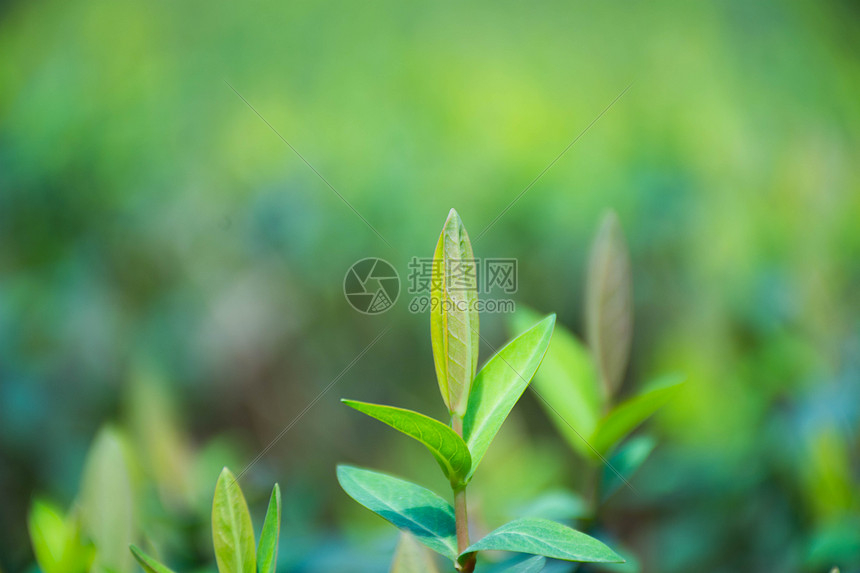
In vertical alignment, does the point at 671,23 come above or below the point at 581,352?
above

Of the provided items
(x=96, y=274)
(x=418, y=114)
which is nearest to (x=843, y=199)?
(x=418, y=114)

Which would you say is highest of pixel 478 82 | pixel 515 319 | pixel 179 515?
pixel 478 82

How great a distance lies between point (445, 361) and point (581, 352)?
16 cm

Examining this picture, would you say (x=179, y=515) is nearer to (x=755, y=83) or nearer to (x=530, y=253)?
(x=530, y=253)

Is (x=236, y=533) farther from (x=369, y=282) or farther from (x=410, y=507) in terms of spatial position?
(x=369, y=282)

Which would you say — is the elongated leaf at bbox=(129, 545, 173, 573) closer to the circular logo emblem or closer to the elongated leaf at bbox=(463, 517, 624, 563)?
the elongated leaf at bbox=(463, 517, 624, 563)

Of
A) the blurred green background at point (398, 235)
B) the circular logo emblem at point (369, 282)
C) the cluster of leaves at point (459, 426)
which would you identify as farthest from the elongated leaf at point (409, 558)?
the circular logo emblem at point (369, 282)

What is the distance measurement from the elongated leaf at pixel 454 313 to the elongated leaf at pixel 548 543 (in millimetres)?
53

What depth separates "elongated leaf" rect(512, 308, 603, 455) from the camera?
344mm

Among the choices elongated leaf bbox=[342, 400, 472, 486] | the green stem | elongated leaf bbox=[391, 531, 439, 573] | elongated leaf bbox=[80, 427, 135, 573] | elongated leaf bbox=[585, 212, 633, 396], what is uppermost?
elongated leaf bbox=[585, 212, 633, 396]

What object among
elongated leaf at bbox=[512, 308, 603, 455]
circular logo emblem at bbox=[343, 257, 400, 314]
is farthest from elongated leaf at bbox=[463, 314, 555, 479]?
circular logo emblem at bbox=[343, 257, 400, 314]

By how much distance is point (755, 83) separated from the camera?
1272mm

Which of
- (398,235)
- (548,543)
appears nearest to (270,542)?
(548,543)

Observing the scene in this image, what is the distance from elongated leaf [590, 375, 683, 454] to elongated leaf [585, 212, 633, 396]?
0.07ft
